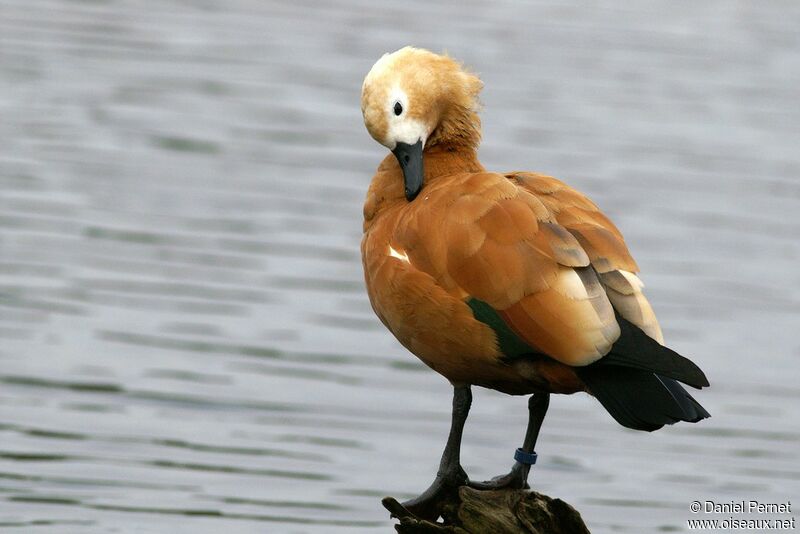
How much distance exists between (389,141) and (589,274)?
3.52 feet

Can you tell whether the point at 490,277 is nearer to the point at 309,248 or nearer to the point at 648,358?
the point at 648,358

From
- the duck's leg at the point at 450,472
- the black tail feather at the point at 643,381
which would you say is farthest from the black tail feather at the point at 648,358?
the duck's leg at the point at 450,472

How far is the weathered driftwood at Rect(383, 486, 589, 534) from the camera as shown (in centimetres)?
657

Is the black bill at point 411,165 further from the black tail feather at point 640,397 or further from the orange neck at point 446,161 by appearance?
the black tail feather at point 640,397

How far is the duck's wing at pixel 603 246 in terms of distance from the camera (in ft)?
21.3

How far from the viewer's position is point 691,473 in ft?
35.0

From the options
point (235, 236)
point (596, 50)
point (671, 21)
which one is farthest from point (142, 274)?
point (671, 21)

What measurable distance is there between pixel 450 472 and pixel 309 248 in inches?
248

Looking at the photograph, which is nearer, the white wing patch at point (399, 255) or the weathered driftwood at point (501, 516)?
the weathered driftwood at point (501, 516)

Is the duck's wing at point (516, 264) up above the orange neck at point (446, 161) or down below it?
below

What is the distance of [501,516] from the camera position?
22.0 feet

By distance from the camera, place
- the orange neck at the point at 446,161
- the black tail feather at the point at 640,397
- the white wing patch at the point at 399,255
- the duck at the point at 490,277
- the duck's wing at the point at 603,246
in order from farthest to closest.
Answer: the orange neck at the point at 446,161 → the white wing patch at the point at 399,255 → the duck's wing at the point at 603,246 → the duck at the point at 490,277 → the black tail feather at the point at 640,397

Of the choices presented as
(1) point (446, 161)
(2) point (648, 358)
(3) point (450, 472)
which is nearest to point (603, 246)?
(2) point (648, 358)

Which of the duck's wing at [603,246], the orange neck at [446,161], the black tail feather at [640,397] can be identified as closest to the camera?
the black tail feather at [640,397]
